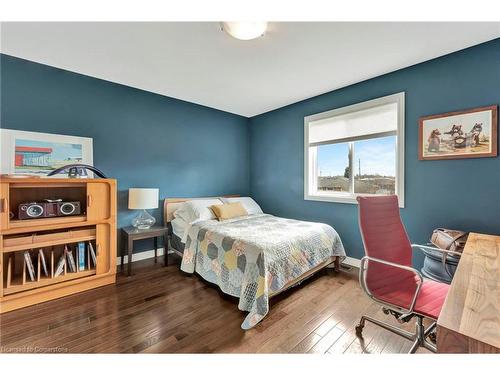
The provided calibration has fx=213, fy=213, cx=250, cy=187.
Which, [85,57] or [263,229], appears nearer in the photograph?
[85,57]

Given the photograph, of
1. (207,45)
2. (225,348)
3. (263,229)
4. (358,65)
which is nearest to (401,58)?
(358,65)

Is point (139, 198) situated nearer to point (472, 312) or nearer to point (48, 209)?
point (48, 209)

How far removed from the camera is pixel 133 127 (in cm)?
314

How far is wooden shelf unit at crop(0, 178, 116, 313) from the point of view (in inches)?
76.2

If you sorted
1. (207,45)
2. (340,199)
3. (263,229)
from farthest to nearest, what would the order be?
1. (340,199)
2. (263,229)
3. (207,45)

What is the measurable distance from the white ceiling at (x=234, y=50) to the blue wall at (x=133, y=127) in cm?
23

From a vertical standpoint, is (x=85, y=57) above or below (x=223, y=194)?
above

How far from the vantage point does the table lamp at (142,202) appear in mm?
2855

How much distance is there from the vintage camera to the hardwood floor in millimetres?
861

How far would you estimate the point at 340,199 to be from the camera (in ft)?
10.3
